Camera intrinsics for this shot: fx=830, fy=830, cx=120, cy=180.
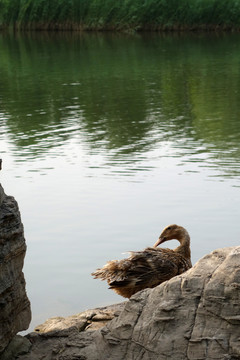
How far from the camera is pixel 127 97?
Result: 21.9 meters

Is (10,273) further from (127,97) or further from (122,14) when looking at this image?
(122,14)

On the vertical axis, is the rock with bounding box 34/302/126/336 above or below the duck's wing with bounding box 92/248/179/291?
below

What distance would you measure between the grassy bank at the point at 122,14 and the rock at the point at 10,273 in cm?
3851

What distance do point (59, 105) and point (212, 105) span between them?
3.83m

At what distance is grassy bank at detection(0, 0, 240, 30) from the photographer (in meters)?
43.3

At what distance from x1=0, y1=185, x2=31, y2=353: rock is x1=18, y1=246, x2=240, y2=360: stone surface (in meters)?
0.26

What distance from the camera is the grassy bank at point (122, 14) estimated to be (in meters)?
43.3

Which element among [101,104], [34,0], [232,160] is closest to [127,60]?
[101,104]

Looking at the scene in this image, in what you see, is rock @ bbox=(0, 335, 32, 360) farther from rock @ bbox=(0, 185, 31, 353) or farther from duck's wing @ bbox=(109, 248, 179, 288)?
duck's wing @ bbox=(109, 248, 179, 288)

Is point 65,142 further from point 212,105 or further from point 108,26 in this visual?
point 108,26

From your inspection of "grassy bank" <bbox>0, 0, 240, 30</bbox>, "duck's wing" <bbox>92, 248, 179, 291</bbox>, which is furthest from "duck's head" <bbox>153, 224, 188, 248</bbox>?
"grassy bank" <bbox>0, 0, 240, 30</bbox>

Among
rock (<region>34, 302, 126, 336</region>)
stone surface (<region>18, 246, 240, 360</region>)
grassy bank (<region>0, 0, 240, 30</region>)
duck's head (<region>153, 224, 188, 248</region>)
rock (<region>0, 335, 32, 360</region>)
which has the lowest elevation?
grassy bank (<region>0, 0, 240, 30</region>)

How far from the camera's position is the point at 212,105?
66.6 ft

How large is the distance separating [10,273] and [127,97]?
54.1 ft
